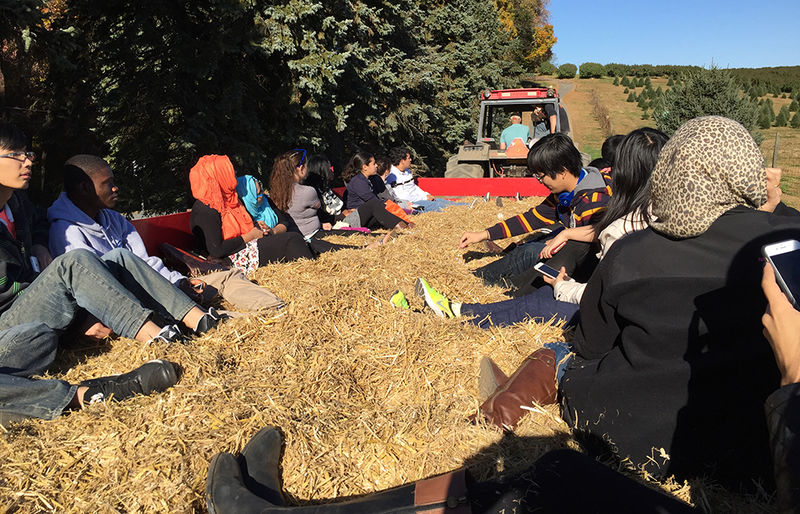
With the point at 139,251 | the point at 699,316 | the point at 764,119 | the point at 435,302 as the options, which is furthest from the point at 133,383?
the point at 764,119

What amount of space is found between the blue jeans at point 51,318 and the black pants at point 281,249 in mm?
1896

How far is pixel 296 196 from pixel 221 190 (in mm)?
1326

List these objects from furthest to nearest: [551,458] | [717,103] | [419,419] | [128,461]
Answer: [717,103] → [419,419] → [128,461] → [551,458]

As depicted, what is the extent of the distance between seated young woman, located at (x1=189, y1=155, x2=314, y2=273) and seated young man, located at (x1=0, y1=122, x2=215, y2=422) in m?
1.49

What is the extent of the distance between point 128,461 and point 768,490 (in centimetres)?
228

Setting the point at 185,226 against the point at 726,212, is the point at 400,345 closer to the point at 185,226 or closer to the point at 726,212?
the point at 726,212

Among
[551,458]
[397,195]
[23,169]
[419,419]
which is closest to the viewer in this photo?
[551,458]

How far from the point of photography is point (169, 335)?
291 cm

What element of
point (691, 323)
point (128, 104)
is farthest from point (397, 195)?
Answer: point (691, 323)

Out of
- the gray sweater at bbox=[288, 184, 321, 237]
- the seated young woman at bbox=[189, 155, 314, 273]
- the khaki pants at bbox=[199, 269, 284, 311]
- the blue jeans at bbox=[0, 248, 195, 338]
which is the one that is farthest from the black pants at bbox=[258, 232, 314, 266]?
the blue jeans at bbox=[0, 248, 195, 338]

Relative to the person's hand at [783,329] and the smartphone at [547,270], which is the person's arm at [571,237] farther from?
the person's hand at [783,329]

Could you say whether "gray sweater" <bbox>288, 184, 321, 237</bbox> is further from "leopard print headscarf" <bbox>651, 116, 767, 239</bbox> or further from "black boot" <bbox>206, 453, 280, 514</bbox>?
"leopard print headscarf" <bbox>651, 116, 767, 239</bbox>

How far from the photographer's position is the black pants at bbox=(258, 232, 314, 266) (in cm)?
499

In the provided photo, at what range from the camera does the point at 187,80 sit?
8.50 meters
